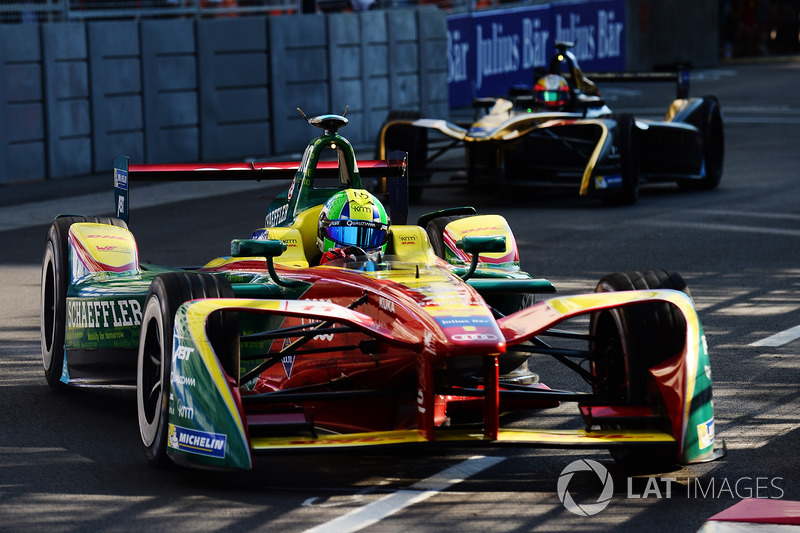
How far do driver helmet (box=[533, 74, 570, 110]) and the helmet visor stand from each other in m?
9.22

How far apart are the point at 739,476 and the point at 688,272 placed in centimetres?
541

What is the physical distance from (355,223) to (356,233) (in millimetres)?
50

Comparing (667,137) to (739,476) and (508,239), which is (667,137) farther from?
(739,476)

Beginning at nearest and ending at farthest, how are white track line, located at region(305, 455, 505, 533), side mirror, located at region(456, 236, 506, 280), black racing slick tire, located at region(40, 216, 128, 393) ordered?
white track line, located at region(305, 455, 505, 533), side mirror, located at region(456, 236, 506, 280), black racing slick tire, located at region(40, 216, 128, 393)

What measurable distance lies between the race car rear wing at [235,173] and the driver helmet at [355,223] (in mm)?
1336

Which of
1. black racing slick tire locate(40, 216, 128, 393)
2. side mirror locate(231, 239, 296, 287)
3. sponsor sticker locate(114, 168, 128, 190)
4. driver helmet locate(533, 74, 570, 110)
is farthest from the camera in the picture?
driver helmet locate(533, 74, 570, 110)

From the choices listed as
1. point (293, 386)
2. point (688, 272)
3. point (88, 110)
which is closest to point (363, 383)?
point (293, 386)

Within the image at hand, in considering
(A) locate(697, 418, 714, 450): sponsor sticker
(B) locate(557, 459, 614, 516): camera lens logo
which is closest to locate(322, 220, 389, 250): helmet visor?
(B) locate(557, 459, 614, 516): camera lens logo

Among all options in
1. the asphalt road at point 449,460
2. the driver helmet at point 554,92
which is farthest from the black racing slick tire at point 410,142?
the asphalt road at point 449,460

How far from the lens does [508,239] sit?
26.7 ft

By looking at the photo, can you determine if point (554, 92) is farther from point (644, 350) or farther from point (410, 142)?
point (644, 350)

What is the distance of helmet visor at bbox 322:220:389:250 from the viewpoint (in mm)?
6934

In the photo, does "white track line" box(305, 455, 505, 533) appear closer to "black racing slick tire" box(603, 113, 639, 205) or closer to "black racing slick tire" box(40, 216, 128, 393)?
"black racing slick tire" box(40, 216, 128, 393)
